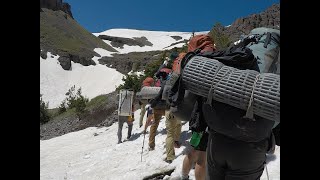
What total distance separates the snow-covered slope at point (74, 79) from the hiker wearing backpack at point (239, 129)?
34.3 meters

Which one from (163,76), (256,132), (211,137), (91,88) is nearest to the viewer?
(256,132)

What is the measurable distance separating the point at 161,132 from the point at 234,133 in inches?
272

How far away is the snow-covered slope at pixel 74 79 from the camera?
38219mm

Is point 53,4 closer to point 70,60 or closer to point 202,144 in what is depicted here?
point 70,60

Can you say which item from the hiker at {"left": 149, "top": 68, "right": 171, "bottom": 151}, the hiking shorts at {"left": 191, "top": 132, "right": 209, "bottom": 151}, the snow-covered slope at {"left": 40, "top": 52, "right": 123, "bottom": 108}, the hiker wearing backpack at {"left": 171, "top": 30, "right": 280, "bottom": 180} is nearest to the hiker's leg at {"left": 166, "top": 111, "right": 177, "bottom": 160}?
the hiker at {"left": 149, "top": 68, "right": 171, "bottom": 151}

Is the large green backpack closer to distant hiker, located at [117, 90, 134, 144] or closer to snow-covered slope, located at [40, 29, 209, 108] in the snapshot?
distant hiker, located at [117, 90, 134, 144]

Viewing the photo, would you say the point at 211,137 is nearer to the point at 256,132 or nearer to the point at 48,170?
the point at 256,132

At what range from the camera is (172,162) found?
654cm

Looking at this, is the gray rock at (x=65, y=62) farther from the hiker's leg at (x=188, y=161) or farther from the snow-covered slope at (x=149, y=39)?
the hiker's leg at (x=188, y=161)

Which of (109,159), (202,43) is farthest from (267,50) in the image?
(109,159)

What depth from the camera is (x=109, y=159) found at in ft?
28.3

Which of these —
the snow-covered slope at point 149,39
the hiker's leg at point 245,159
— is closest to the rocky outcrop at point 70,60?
the snow-covered slope at point 149,39
